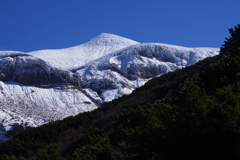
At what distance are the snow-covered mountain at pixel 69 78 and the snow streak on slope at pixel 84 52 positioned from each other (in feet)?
1.38

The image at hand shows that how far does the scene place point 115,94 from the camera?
10294 cm

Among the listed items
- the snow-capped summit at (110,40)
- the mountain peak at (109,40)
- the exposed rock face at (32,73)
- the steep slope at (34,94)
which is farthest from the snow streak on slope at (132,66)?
the mountain peak at (109,40)

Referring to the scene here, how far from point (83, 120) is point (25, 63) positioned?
265 ft

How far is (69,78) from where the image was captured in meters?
106

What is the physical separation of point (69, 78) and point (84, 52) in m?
48.9

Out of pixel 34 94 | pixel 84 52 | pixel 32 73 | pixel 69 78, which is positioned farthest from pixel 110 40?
pixel 34 94

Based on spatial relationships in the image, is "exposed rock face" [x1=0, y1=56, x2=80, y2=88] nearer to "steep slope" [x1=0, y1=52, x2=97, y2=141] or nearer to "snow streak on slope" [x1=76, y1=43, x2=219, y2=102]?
"steep slope" [x1=0, y1=52, x2=97, y2=141]

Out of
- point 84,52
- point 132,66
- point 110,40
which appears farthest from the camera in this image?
point 110,40

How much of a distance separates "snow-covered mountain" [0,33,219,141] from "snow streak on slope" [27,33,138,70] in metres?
0.42

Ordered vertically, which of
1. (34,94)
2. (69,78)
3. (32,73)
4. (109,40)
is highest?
(109,40)

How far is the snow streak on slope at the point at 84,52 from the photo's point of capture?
13488 centimetres

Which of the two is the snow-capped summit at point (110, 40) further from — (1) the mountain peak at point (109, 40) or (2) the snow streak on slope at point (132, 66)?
(2) the snow streak on slope at point (132, 66)

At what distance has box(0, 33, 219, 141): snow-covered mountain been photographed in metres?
82.6

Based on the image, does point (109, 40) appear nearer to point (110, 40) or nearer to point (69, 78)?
point (110, 40)
